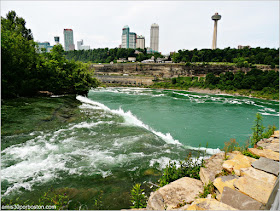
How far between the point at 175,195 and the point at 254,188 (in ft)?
6.04

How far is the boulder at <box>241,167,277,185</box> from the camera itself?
13.6ft

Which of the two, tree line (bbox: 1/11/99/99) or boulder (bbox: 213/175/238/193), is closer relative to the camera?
boulder (bbox: 213/175/238/193)

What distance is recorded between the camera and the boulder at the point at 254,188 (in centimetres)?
361

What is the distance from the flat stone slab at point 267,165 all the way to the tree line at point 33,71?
827 inches

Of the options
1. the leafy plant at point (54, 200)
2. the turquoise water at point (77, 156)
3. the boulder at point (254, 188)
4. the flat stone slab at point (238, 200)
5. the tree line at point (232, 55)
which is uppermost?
the tree line at point (232, 55)

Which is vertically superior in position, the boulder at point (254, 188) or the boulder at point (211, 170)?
the boulder at point (254, 188)

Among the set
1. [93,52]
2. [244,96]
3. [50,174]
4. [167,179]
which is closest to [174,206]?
[167,179]

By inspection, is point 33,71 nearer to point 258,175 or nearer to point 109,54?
point 258,175

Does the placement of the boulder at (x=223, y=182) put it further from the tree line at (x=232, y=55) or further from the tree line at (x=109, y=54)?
the tree line at (x=109, y=54)

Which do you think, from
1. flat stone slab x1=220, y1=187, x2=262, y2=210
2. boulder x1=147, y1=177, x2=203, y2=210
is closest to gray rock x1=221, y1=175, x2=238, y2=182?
flat stone slab x1=220, y1=187, x2=262, y2=210

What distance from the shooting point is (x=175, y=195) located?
4336mm

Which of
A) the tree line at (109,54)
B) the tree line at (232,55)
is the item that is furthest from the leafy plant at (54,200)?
the tree line at (109,54)

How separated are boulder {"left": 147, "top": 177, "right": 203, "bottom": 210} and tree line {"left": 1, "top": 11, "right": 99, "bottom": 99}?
19.2 meters

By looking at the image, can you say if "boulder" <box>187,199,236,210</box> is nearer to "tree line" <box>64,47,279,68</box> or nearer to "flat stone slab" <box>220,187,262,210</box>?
"flat stone slab" <box>220,187,262,210</box>
